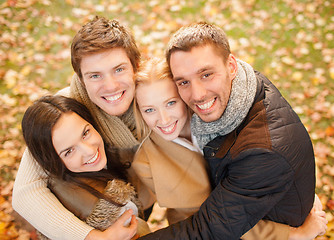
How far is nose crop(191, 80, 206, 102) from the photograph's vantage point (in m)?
1.78

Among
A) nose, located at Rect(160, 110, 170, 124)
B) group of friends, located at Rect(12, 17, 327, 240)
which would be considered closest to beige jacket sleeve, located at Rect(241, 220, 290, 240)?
group of friends, located at Rect(12, 17, 327, 240)

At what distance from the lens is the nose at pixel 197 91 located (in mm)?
1783

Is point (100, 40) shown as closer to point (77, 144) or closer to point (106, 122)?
point (106, 122)

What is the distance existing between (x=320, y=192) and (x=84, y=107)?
8.02 ft

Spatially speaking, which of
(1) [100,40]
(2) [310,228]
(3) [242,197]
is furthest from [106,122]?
(2) [310,228]

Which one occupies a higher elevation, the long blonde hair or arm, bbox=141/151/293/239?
the long blonde hair

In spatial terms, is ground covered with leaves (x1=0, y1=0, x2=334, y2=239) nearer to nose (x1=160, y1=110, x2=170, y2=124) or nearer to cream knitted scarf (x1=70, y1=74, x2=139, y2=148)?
cream knitted scarf (x1=70, y1=74, x2=139, y2=148)

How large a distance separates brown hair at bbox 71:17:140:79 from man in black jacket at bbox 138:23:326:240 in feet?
1.12

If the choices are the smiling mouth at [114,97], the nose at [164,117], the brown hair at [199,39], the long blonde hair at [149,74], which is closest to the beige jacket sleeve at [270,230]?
the nose at [164,117]

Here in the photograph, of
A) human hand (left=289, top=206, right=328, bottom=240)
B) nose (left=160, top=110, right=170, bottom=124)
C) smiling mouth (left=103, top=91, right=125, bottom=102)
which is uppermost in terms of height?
smiling mouth (left=103, top=91, right=125, bottom=102)

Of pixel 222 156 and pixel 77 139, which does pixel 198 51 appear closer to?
pixel 222 156

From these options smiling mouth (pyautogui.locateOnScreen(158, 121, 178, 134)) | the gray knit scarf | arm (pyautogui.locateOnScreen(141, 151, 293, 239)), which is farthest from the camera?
smiling mouth (pyautogui.locateOnScreen(158, 121, 178, 134))

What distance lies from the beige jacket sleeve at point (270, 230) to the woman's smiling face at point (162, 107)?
840 mm

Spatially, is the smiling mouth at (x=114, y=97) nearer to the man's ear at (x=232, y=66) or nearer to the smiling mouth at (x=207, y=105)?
the smiling mouth at (x=207, y=105)
